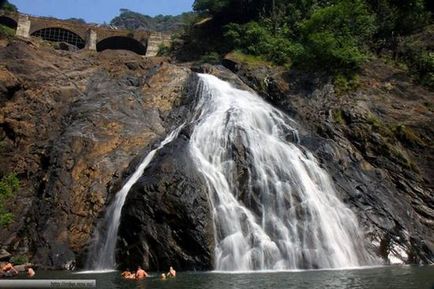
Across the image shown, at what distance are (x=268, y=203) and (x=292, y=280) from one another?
619 cm

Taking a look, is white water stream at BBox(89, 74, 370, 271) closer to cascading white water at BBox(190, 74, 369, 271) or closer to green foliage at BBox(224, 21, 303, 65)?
cascading white water at BBox(190, 74, 369, 271)

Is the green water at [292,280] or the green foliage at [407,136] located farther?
the green foliage at [407,136]

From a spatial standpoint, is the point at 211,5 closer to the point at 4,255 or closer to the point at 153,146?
the point at 153,146

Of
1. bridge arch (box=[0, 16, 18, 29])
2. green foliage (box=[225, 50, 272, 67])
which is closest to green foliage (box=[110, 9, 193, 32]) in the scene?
bridge arch (box=[0, 16, 18, 29])

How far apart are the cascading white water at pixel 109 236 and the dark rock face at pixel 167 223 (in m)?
0.68

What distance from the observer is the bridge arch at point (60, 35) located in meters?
57.4

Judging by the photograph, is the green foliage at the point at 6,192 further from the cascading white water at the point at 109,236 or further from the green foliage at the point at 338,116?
the green foliage at the point at 338,116

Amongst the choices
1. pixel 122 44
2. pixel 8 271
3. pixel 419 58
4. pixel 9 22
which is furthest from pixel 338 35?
pixel 9 22

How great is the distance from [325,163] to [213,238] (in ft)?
28.0

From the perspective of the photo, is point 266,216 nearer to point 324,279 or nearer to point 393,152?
point 324,279

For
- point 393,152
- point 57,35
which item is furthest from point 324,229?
point 57,35

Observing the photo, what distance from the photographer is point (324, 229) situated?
2136 cm

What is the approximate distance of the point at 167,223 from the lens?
19844 mm

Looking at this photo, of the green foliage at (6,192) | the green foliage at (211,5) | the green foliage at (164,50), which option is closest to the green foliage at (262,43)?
the green foliage at (211,5)
